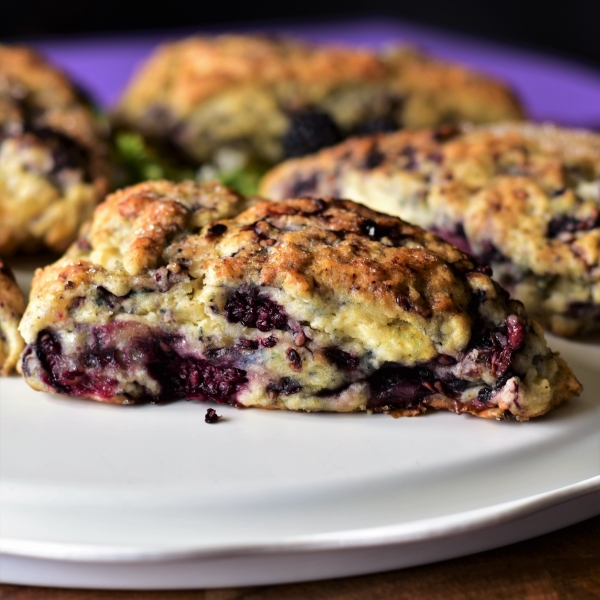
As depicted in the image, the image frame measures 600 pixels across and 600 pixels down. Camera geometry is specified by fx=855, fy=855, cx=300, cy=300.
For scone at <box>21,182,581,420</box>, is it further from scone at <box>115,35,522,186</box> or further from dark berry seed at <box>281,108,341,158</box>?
scone at <box>115,35,522,186</box>

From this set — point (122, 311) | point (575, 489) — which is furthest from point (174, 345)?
point (575, 489)

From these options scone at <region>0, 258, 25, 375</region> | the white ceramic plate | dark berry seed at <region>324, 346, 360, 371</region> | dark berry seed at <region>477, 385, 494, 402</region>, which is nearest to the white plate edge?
the white ceramic plate

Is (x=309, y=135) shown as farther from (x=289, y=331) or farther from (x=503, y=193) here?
(x=289, y=331)

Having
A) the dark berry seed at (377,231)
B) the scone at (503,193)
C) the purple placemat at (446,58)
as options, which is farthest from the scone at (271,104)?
the dark berry seed at (377,231)

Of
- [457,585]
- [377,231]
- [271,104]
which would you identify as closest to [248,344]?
[377,231]

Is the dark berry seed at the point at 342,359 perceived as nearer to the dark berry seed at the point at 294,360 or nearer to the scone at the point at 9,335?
the dark berry seed at the point at 294,360

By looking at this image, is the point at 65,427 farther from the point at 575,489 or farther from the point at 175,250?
the point at 575,489

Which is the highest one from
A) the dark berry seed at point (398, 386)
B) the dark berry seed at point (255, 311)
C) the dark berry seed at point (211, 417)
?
the dark berry seed at point (255, 311)
